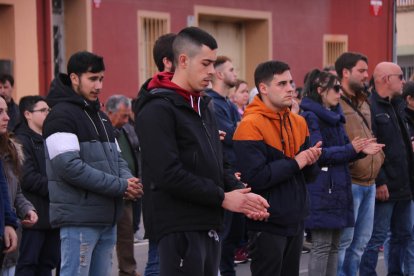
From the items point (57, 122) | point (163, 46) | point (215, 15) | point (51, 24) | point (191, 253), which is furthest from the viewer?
point (215, 15)

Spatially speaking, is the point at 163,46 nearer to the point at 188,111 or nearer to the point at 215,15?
the point at 188,111

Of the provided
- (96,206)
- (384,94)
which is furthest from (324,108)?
(96,206)

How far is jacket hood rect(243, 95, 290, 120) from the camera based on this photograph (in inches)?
267

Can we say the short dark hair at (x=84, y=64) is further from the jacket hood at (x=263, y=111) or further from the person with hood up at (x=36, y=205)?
the jacket hood at (x=263, y=111)

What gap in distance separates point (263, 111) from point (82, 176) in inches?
54.9

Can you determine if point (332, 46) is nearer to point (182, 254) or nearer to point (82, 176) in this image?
point (82, 176)

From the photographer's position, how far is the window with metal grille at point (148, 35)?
61.2 feet

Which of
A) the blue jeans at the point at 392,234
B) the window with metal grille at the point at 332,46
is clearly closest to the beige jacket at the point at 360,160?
the blue jeans at the point at 392,234

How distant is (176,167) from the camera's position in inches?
204

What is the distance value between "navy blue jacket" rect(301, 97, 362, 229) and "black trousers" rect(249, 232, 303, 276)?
734 millimetres

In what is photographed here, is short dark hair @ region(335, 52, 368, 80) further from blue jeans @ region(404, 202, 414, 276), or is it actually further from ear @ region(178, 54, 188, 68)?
ear @ region(178, 54, 188, 68)

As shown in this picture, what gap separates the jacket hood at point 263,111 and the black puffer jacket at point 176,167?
1.40 m

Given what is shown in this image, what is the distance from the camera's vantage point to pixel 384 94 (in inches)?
346

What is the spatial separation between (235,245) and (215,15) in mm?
12109
